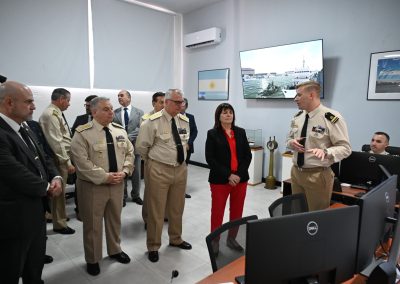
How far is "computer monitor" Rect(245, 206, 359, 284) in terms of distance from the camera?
908 millimetres

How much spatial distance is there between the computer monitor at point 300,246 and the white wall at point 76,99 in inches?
189

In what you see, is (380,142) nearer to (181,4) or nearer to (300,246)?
(300,246)

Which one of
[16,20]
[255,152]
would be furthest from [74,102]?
[255,152]

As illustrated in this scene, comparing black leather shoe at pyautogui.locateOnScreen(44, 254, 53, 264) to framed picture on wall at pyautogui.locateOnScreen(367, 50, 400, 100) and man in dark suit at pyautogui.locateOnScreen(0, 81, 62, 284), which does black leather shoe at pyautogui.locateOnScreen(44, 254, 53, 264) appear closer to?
man in dark suit at pyautogui.locateOnScreen(0, 81, 62, 284)

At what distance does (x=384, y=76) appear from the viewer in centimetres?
381

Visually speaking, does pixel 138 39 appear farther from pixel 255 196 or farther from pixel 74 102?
pixel 255 196

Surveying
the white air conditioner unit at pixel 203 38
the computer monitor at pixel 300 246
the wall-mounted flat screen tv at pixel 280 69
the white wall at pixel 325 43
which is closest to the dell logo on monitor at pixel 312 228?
the computer monitor at pixel 300 246

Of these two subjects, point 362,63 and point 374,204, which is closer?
point 374,204

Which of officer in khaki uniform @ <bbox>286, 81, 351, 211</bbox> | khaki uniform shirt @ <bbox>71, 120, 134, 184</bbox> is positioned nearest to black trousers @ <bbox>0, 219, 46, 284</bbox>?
khaki uniform shirt @ <bbox>71, 120, 134, 184</bbox>

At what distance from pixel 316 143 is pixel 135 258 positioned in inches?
79.1

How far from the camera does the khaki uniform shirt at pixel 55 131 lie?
10.0ft

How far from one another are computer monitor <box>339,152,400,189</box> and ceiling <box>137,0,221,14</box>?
4.61m

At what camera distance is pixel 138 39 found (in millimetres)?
5930

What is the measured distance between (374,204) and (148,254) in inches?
86.2
